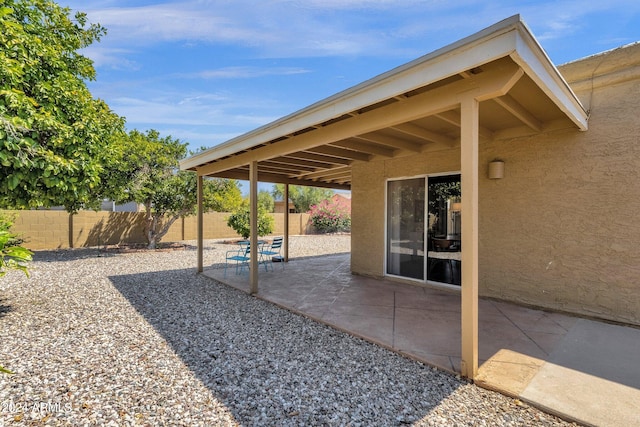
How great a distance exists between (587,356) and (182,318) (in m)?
5.26

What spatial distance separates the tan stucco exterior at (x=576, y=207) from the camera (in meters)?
4.16

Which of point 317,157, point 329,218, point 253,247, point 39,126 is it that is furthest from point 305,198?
point 39,126

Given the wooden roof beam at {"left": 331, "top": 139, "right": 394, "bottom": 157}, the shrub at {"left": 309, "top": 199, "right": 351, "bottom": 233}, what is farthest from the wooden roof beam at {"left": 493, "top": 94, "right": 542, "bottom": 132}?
the shrub at {"left": 309, "top": 199, "right": 351, "bottom": 233}

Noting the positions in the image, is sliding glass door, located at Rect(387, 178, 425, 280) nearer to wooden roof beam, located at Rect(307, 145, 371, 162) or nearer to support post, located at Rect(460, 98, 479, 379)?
wooden roof beam, located at Rect(307, 145, 371, 162)

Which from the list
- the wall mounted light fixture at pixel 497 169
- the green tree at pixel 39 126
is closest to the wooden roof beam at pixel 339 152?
the wall mounted light fixture at pixel 497 169

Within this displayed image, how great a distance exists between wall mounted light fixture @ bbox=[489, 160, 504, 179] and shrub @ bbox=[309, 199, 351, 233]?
17.8 metres

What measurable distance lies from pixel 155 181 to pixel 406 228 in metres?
9.85

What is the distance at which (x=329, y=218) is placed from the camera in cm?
2298

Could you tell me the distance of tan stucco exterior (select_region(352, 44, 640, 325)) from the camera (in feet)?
13.7

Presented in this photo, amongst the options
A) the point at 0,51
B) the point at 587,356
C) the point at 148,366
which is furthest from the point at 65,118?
the point at 587,356

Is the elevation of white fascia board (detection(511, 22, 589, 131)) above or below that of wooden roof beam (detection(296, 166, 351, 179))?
above

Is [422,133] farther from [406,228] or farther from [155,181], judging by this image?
[155,181]

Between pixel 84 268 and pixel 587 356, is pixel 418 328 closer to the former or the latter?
pixel 587 356

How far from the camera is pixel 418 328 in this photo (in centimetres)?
418
